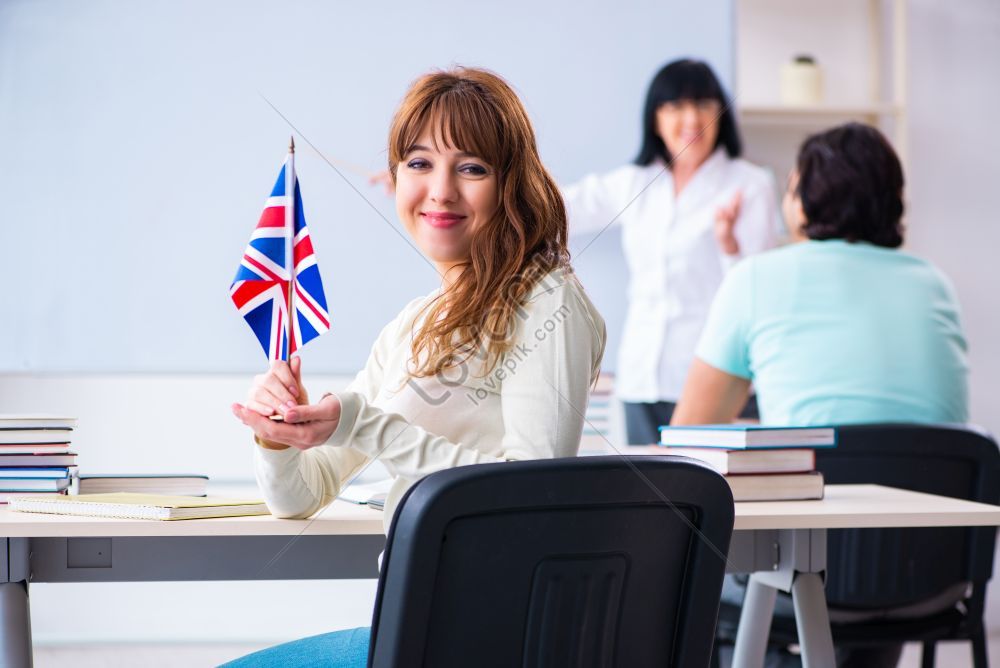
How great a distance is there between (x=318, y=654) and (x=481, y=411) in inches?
12.8

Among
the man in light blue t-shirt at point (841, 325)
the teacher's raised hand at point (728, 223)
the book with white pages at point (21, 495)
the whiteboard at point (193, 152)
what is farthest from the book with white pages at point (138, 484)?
the teacher's raised hand at point (728, 223)

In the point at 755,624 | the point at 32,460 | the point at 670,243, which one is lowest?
the point at 755,624

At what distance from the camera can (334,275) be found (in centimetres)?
308

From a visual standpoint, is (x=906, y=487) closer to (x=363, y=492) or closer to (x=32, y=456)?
(x=363, y=492)

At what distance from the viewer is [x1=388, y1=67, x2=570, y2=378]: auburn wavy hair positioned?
3.84 feet

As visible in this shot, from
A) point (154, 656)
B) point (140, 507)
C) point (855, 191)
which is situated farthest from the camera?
point (154, 656)

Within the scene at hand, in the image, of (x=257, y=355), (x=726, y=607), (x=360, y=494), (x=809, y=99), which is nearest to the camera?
(x=360, y=494)

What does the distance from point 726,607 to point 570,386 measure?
0.95 metres

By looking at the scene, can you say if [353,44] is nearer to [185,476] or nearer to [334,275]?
[334,275]

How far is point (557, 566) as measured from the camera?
2.69ft

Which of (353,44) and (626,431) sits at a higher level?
(353,44)

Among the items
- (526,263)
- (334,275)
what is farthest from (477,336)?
(334,275)

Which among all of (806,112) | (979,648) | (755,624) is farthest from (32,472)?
(806,112)

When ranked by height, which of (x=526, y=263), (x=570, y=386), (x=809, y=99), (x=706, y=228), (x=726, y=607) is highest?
(x=809, y=99)
